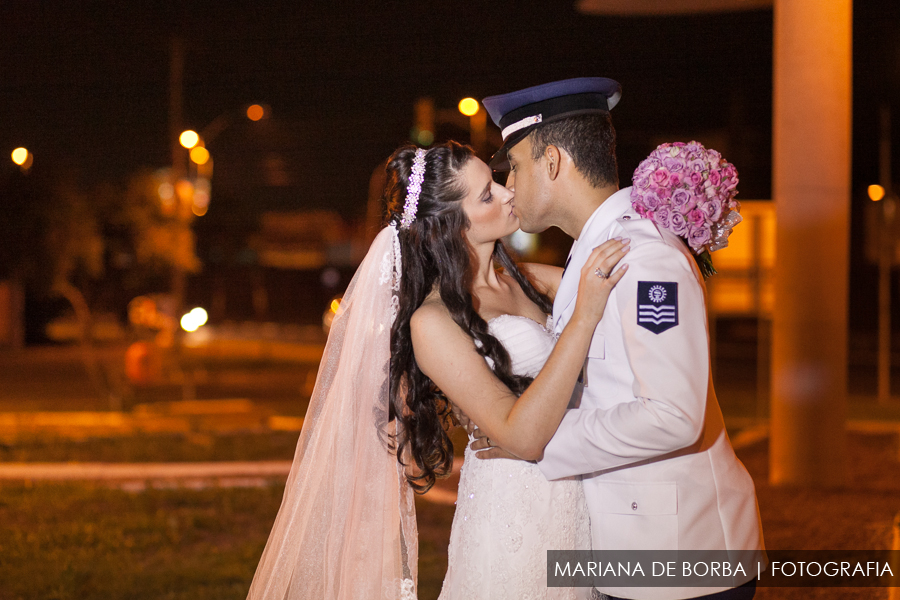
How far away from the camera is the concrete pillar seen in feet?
23.2

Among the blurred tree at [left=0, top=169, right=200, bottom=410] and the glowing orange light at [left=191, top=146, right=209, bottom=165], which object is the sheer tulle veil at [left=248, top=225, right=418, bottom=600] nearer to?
the glowing orange light at [left=191, top=146, right=209, bottom=165]

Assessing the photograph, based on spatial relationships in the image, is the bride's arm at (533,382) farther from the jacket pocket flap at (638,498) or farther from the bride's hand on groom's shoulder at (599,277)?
the jacket pocket flap at (638,498)

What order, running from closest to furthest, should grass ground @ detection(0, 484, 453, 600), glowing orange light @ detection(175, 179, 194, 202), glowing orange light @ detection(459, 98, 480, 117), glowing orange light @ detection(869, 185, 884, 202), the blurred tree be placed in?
grass ground @ detection(0, 484, 453, 600)
glowing orange light @ detection(869, 185, 884, 202)
glowing orange light @ detection(459, 98, 480, 117)
glowing orange light @ detection(175, 179, 194, 202)
the blurred tree

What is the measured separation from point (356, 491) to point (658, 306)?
157cm

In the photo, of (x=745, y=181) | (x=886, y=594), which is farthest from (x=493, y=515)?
(x=745, y=181)

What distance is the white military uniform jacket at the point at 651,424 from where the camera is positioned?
2.11 m

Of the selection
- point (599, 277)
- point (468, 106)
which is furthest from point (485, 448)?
point (468, 106)

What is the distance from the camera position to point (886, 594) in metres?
4.59

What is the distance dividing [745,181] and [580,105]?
93.6 feet

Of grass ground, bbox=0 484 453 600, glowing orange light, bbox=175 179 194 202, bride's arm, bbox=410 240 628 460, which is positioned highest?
glowing orange light, bbox=175 179 194 202

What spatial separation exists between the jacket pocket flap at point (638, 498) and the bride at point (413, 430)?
0.61m

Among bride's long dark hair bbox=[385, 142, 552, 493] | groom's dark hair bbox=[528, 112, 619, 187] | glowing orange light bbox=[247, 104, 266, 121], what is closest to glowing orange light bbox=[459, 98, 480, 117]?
glowing orange light bbox=[247, 104, 266, 121]

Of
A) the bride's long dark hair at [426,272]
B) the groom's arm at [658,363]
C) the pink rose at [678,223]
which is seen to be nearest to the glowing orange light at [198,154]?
the bride's long dark hair at [426,272]

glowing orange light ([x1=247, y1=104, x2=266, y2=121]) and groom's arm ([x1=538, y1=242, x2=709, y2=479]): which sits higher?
glowing orange light ([x1=247, y1=104, x2=266, y2=121])
